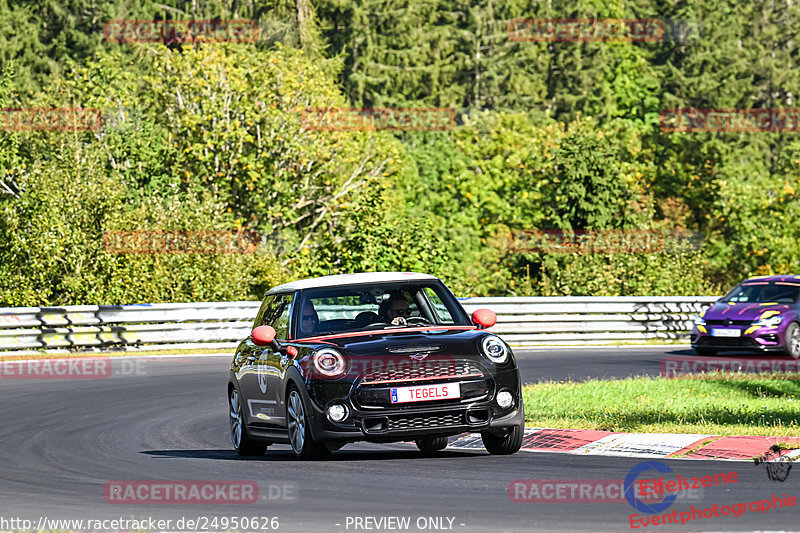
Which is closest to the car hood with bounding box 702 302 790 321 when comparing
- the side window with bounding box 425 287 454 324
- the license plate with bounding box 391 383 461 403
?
the side window with bounding box 425 287 454 324

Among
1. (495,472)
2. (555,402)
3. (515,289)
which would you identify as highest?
(495,472)

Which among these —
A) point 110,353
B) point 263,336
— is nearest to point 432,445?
point 263,336

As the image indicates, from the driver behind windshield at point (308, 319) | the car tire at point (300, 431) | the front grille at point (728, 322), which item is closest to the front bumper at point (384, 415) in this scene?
the car tire at point (300, 431)

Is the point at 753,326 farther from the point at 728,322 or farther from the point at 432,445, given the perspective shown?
the point at 432,445

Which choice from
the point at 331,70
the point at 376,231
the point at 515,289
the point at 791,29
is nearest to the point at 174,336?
the point at 376,231

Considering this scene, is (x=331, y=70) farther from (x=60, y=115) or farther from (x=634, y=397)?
(x=634, y=397)

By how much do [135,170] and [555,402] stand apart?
97.1 feet

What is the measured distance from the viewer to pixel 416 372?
10.7 m

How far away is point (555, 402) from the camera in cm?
1645

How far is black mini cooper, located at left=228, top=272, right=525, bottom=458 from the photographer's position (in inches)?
419

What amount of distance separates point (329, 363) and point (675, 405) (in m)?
6.29

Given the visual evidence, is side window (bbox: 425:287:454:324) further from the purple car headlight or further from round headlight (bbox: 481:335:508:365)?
the purple car headlight

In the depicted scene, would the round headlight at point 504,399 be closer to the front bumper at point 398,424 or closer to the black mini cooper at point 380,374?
the black mini cooper at point 380,374

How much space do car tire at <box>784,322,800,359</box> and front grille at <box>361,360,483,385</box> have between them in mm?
15603
